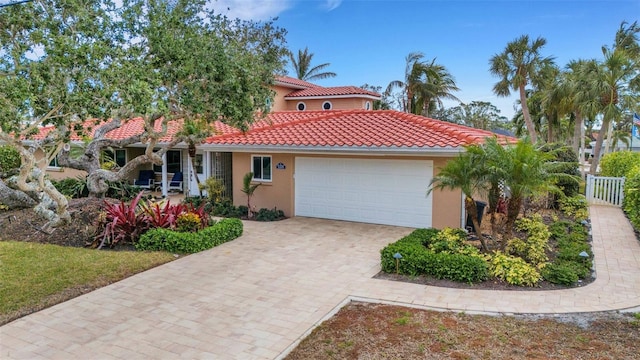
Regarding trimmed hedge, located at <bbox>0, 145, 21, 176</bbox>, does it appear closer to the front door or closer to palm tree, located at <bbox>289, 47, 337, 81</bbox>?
the front door

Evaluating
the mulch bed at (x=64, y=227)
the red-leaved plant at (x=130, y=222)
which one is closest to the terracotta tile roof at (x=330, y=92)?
the mulch bed at (x=64, y=227)

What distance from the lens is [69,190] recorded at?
18.8 meters

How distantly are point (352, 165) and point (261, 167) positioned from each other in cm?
380

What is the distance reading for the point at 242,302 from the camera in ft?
24.5

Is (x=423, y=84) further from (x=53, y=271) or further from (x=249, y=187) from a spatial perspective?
(x=53, y=271)

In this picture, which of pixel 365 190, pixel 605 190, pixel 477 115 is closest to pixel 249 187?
pixel 365 190

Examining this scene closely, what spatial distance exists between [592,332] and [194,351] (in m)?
5.68

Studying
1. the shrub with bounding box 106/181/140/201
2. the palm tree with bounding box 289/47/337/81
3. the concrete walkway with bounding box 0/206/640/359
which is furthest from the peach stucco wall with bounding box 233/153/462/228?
the palm tree with bounding box 289/47/337/81

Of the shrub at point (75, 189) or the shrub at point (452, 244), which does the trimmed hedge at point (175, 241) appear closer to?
the shrub at point (452, 244)

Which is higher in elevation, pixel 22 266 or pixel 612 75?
pixel 612 75

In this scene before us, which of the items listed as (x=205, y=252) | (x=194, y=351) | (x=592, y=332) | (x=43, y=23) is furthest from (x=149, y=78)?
(x=592, y=332)

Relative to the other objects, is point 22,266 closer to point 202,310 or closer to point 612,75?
point 202,310

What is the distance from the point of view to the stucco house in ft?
42.3

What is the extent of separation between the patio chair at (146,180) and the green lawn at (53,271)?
10416mm
